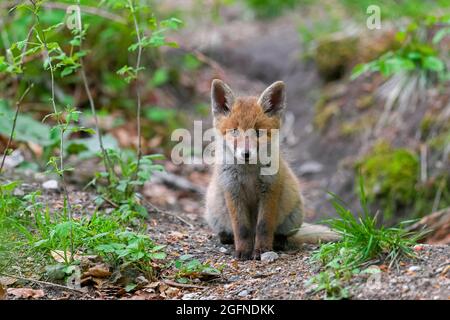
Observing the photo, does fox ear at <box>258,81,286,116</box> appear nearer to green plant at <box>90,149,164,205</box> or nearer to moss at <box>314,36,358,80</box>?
green plant at <box>90,149,164,205</box>

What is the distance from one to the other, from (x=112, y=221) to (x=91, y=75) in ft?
17.7

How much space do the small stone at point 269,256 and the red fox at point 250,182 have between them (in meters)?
0.09

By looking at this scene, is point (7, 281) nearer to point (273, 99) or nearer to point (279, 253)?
point (279, 253)

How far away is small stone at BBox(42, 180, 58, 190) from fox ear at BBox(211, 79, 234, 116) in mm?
2038

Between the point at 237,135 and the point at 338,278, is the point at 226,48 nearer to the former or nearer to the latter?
the point at 237,135

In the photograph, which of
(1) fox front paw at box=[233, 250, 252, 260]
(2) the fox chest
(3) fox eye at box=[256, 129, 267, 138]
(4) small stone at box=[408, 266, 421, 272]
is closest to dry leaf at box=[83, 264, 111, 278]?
(1) fox front paw at box=[233, 250, 252, 260]

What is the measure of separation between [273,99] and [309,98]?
5700mm

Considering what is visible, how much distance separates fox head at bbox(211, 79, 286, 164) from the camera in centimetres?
506

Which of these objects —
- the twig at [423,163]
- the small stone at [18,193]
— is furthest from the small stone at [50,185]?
the twig at [423,163]

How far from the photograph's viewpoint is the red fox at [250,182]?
514 centimetres

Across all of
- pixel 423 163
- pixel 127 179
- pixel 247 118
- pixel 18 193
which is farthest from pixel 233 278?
pixel 423 163

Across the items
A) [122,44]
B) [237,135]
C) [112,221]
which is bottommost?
[112,221]
